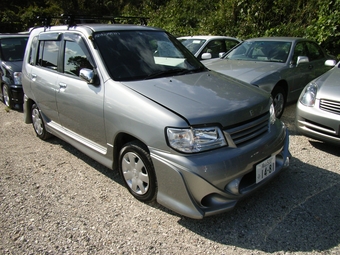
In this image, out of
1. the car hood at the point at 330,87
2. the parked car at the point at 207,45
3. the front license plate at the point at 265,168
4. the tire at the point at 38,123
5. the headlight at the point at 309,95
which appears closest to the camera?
the front license plate at the point at 265,168

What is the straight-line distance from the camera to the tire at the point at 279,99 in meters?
5.49

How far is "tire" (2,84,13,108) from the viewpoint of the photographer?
6.80 meters

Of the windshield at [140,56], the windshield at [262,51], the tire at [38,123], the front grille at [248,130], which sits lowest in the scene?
the tire at [38,123]

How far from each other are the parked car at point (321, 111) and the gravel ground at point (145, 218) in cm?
36

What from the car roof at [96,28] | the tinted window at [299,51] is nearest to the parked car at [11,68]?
the car roof at [96,28]

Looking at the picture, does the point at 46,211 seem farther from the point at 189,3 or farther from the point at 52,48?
the point at 189,3

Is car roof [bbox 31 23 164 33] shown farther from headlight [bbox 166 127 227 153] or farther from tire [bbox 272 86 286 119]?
tire [bbox 272 86 286 119]

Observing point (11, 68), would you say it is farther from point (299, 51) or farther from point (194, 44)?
point (299, 51)

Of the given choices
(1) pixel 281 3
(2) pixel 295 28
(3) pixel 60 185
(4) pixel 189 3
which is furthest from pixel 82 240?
(4) pixel 189 3

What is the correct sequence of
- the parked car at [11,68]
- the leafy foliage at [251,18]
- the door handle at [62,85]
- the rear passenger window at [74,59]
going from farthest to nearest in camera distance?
the leafy foliage at [251,18] < the parked car at [11,68] < the door handle at [62,85] < the rear passenger window at [74,59]

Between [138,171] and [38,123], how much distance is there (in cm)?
271

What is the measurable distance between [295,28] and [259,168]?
31.1 feet

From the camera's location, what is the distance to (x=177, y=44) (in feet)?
13.7

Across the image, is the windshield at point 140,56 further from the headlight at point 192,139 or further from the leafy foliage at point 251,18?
the leafy foliage at point 251,18
